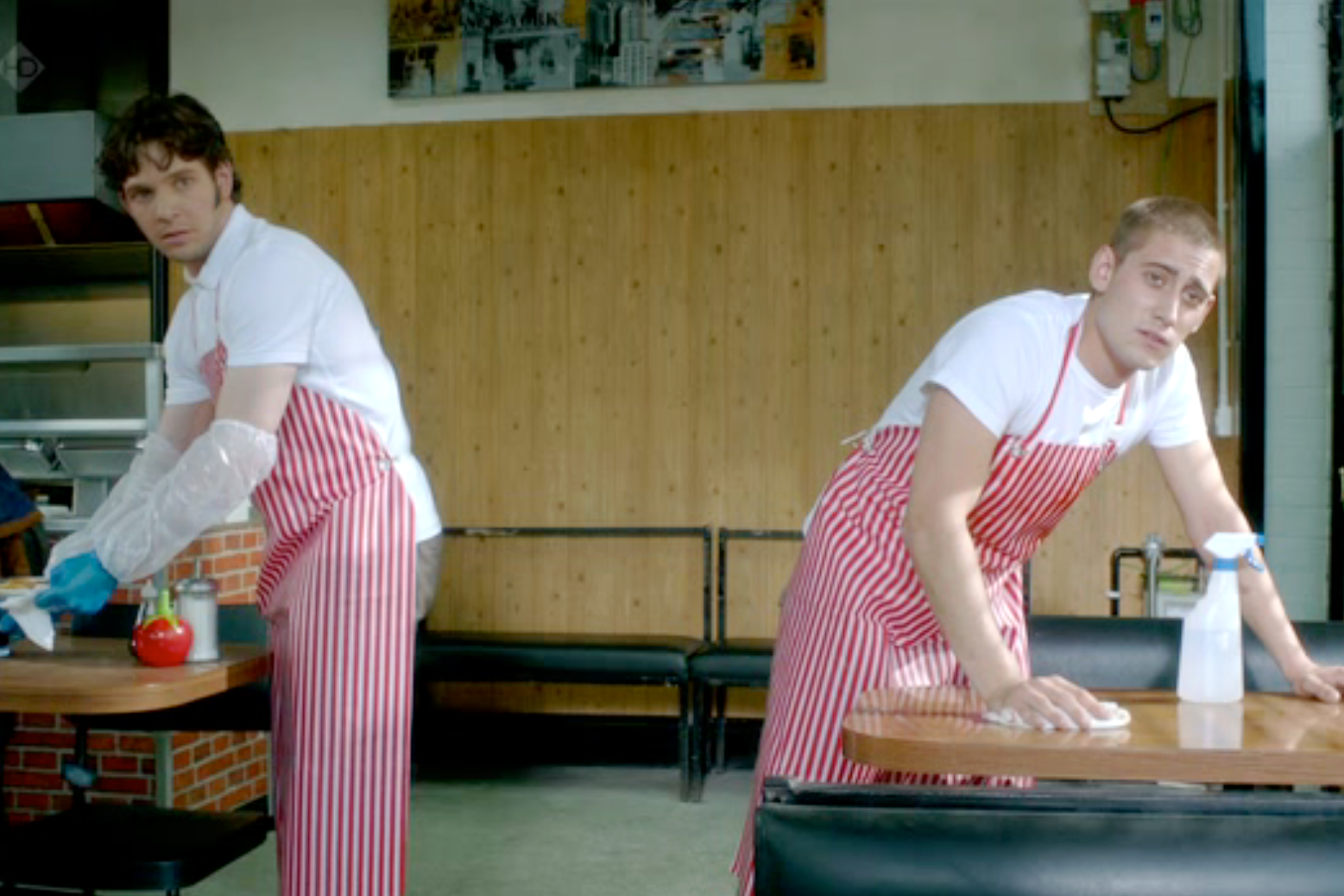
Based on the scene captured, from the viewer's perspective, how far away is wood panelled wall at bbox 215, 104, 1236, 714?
16.8ft

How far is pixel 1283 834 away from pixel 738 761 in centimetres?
396

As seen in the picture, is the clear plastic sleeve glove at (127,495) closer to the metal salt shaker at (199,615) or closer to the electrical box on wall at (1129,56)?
the metal salt shaker at (199,615)

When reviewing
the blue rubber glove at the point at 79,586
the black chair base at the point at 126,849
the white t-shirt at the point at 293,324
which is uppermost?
the white t-shirt at the point at 293,324

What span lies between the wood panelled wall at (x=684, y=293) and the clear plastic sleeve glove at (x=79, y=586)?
3.26 m

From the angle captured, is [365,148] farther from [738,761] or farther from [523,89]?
[738,761]

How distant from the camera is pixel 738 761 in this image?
198 inches

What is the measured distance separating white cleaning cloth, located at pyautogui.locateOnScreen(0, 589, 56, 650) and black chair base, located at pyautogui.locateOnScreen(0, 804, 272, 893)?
0.31m

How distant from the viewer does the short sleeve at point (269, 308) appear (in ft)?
6.84

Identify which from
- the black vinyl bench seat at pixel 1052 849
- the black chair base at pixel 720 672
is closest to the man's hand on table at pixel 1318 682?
the black vinyl bench seat at pixel 1052 849

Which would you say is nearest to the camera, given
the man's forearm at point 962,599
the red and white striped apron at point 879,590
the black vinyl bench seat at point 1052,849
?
the black vinyl bench seat at point 1052,849

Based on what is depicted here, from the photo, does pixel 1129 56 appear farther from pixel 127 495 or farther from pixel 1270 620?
pixel 127 495

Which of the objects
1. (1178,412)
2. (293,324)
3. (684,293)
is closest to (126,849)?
(293,324)

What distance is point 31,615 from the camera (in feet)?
6.75

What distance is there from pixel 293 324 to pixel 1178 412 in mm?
1404
